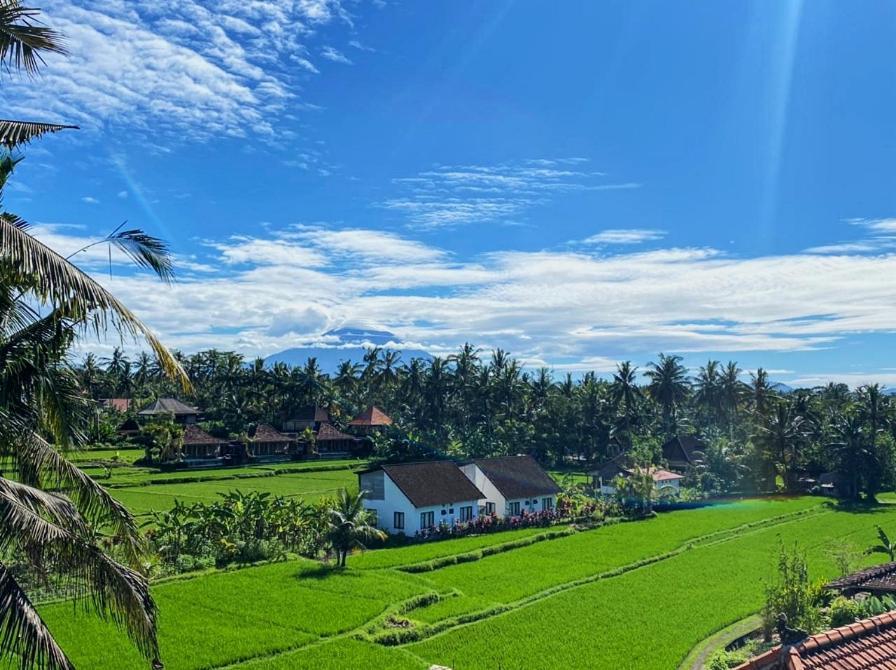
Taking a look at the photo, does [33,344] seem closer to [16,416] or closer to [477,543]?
[16,416]

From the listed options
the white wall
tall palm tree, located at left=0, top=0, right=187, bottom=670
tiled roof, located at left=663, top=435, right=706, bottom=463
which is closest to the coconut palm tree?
the white wall

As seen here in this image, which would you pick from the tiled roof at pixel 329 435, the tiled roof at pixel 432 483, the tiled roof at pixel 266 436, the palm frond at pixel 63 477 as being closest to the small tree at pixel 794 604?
the palm frond at pixel 63 477

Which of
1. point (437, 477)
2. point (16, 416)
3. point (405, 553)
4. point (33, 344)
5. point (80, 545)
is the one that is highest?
point (33, 344)

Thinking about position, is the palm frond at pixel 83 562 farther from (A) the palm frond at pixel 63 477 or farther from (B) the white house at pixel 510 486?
(B) the white house at pixel 510 486

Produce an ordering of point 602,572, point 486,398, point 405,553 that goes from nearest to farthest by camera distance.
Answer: point 602,572, point 405,553, point 486,398

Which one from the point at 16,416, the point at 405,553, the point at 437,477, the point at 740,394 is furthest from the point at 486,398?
the point at 16,416

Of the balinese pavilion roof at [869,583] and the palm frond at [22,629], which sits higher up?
the palm frond at [22,629]

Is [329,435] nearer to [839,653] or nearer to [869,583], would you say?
[869,583]
